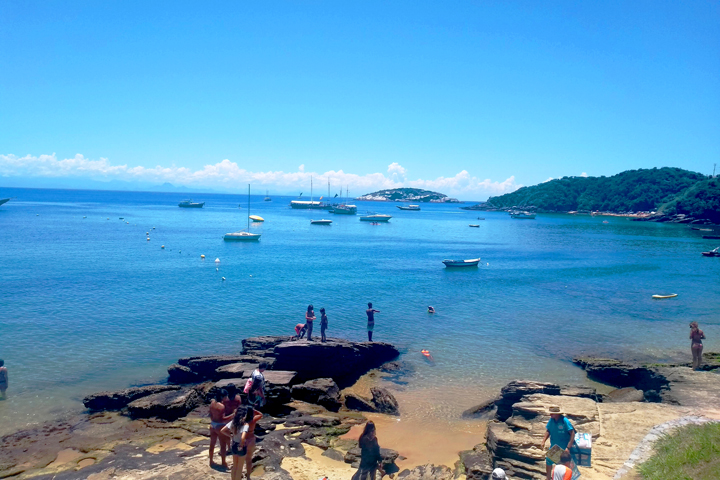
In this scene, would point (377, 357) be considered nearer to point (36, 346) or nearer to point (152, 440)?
point (152, 440)

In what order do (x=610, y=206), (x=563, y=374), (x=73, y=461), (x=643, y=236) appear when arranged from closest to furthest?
(x=73, y=461)
(x=563, y=374)
(x=643, y=236)
(x=610, y=206)

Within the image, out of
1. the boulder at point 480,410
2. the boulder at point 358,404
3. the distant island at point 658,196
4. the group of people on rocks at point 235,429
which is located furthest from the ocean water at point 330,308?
the distant island at point 658,196

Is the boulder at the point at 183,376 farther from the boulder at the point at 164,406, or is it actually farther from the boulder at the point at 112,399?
the boulder at the point at 164,406

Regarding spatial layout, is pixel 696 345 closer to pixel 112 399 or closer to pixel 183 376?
pixel 183 376

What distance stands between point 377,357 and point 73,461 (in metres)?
12.8

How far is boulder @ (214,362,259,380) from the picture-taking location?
17.3 meters

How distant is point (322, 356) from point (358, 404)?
2911 mm

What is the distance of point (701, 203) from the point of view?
423ft

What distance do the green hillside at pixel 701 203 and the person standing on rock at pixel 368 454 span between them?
147m

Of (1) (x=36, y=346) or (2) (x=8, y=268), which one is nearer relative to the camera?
(1) (x=36, y=346)

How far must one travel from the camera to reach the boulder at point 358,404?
16.7 meters

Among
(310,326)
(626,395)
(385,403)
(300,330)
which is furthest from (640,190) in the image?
(385,403)

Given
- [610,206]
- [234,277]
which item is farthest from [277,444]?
[610,206]

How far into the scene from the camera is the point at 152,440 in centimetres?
1367
